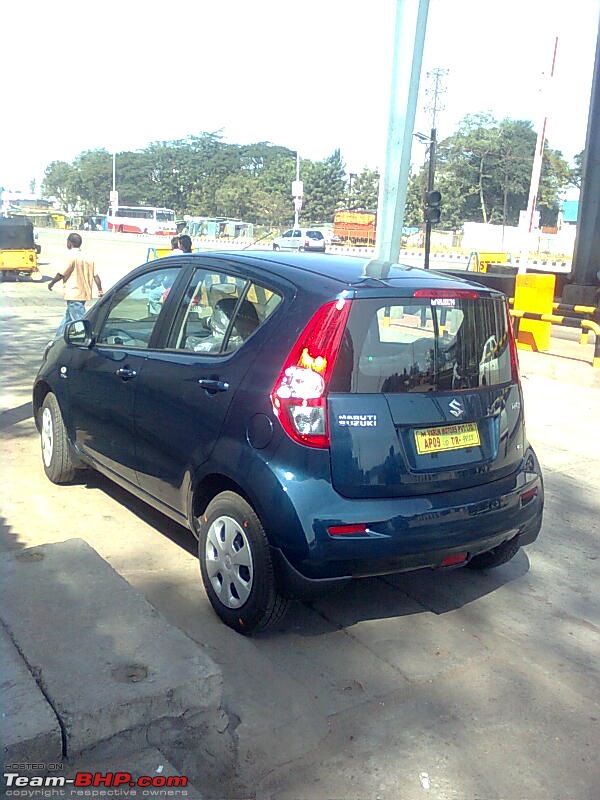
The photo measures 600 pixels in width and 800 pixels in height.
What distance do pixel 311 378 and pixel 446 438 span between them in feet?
2.28

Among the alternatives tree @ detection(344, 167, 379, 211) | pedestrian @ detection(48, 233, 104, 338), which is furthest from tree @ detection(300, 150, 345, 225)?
pedestrian @ detection(48, 233, 104, 338)

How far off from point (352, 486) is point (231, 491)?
0.62 metres

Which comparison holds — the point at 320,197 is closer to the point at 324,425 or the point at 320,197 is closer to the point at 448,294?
the point at 448,294

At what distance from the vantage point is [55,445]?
5.50 m

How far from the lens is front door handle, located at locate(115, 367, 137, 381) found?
454 centimetres

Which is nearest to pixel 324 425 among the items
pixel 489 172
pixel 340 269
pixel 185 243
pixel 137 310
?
pixel 340 269

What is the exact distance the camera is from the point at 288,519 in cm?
339

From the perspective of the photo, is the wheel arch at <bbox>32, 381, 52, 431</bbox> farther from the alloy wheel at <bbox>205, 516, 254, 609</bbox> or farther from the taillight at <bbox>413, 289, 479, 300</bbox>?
the taillight at <bbox>413, 289, 479, 300</bbox>

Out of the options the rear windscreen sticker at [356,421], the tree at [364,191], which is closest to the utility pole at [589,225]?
the rear windscreen sticker at [356,421]

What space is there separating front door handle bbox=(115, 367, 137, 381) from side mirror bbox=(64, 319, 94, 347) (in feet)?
1.79

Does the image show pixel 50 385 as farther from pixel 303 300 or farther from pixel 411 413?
pixel 411 413

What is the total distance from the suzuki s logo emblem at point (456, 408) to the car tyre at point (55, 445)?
280 centimetres

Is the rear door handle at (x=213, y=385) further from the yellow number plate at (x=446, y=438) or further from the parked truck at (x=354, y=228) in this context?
the parked truck at (x=354, y=228)

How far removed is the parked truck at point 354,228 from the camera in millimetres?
56875
